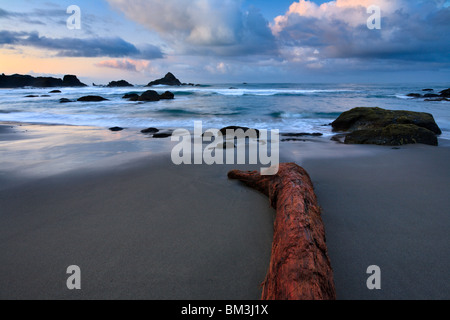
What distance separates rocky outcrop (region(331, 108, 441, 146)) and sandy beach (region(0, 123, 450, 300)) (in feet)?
5.39

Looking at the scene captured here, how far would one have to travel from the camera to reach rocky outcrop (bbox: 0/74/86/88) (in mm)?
77188

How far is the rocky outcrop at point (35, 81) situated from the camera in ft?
253

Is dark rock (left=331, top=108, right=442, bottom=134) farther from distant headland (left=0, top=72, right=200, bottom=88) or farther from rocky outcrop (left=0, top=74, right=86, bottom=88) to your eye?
rocky outcrop (left=0, top=74, right=86, bottom=88)

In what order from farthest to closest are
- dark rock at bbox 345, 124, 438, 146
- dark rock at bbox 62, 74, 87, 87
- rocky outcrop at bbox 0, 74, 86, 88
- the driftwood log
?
dark rock at bbox 62, 74, 87, 87 → rocky outcrop at bbox 0, 74, 86, 88 → dark rock at bbox 345, 124, 438, 146 → the driftwood log

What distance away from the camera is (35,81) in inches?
3238

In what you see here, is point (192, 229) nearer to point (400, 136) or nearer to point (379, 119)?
point (400, 136)

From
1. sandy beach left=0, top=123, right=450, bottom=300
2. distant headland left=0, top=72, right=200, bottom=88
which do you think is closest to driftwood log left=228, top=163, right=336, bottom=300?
sandy beach left=0, top=123, right=450, bottom=300

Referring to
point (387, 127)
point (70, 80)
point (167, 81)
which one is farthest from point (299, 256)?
point (70, 80)

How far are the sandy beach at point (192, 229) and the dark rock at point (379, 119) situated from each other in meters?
4.22

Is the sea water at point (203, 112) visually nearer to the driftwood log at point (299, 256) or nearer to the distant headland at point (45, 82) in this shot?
the driftwood log at point (299, 256)

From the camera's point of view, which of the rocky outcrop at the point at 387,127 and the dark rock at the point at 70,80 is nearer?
the rocky outcrop at the point at 387,127

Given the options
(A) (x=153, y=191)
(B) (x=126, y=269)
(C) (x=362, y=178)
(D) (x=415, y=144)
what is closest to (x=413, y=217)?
(C) (x=362, y=178)

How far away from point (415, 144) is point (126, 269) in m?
6.51

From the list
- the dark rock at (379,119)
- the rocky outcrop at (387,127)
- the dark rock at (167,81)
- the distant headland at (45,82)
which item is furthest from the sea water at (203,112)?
the dark rock at (167,81)
